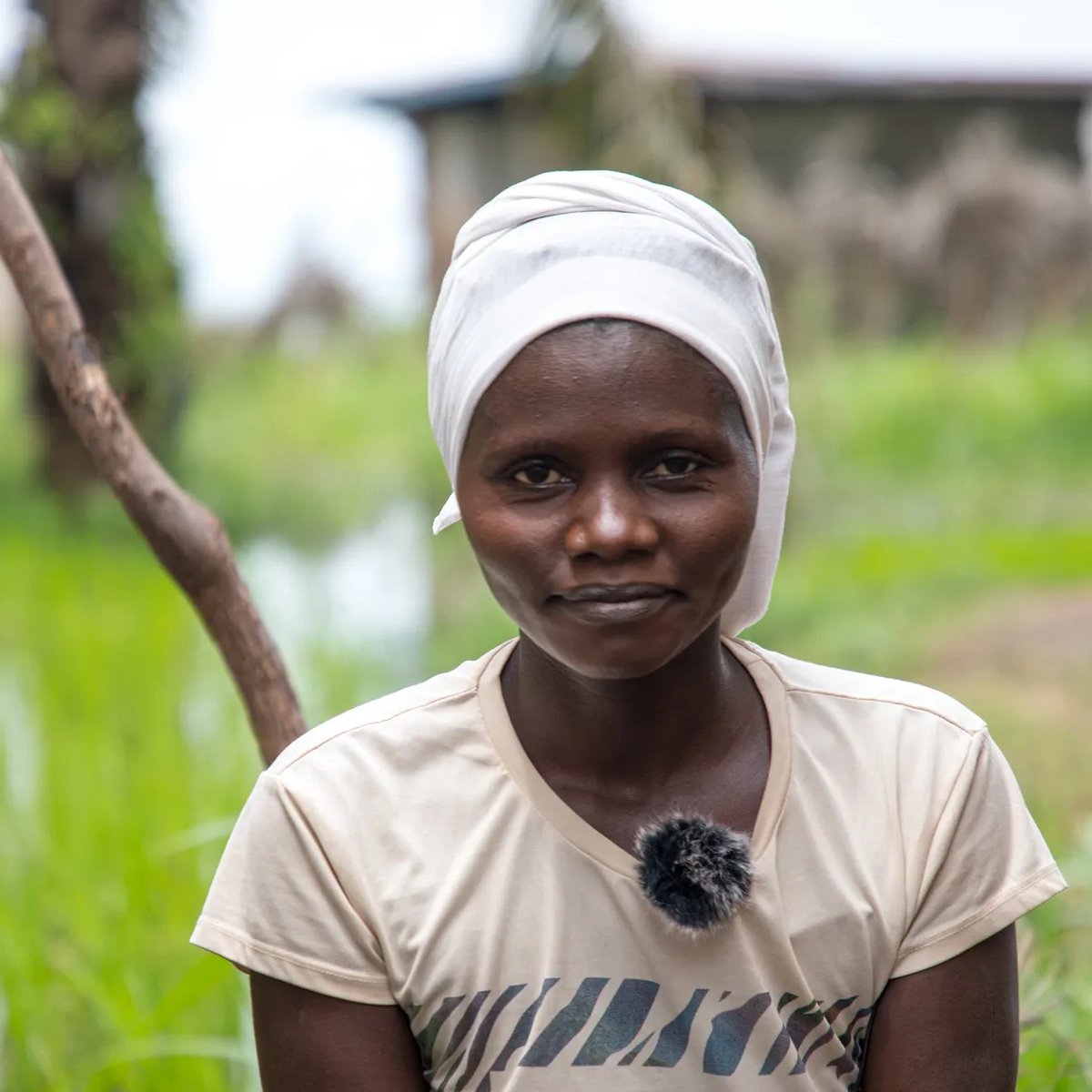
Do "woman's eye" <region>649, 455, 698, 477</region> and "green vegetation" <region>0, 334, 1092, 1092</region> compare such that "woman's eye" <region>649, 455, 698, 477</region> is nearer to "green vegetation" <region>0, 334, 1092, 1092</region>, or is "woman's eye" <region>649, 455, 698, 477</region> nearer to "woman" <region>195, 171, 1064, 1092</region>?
"woman" <region>195, 171, 1064, 1092</region>

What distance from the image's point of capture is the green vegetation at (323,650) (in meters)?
3.09

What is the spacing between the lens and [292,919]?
60.9 inches

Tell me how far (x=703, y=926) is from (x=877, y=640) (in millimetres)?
4663

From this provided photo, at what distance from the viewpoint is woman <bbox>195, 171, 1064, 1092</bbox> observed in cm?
145

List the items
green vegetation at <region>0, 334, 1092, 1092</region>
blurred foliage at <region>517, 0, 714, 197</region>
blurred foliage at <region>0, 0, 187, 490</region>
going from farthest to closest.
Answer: blurred foliage at <region>0, 0, 187, 490</region>
blurred foliage at <region>517, 0, 714, 197</region>
green vegetation at <region>0, 334, 1092, 1092</region>

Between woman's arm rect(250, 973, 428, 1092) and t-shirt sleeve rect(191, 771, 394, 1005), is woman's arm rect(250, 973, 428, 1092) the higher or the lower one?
the lower one

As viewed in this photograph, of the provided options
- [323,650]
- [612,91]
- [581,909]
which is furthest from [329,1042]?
[612,91]

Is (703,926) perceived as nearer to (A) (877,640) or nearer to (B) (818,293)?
(A) (877,640)

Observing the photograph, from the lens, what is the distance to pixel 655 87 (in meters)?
6.18

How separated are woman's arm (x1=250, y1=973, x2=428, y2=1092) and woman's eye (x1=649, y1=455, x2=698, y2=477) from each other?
553mm

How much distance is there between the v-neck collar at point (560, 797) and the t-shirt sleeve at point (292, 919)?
195 millimetres

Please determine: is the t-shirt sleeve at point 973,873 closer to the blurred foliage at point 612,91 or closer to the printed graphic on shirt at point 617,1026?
the printed graphic on shirt at point 617,1026

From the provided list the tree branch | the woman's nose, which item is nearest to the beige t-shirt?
the woman's nose

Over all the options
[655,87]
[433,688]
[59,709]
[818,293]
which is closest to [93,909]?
[59,709]
